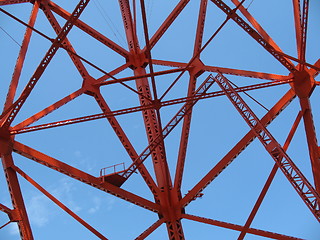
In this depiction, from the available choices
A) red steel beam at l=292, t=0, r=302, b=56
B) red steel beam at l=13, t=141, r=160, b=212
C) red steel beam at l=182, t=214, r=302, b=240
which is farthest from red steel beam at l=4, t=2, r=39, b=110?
red steel beam at l=292, t=0, r=302, b=56

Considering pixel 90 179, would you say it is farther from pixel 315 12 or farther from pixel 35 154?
pixel 315 12

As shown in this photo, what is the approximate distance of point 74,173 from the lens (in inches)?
639

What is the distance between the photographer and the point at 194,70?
20422mm

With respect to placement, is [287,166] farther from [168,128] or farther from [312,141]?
[168,128]

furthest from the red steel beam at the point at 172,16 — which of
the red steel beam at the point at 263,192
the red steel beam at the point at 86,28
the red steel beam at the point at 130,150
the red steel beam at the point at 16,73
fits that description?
the red steel beam at the point at 263,192

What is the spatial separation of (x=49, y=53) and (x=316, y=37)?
718 inches

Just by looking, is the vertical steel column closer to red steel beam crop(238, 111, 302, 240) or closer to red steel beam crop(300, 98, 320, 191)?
red steel beam crop(238, 111, 302, 240)

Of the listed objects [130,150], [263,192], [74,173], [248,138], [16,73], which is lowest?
[263,192]

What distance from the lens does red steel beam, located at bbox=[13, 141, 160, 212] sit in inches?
611

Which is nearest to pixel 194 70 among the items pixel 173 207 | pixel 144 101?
pixel 144 101

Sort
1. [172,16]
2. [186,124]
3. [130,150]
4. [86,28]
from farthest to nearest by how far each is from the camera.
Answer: [172,16] < [86,28] < [186,124] < [130,150]

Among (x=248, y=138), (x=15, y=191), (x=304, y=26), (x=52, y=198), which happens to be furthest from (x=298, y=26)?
(x=15, y=191)

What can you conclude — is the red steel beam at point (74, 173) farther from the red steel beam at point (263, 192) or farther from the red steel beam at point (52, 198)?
the red steel beam at point (263, 192)

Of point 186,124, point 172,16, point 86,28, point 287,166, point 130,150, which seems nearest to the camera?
point 287,166
